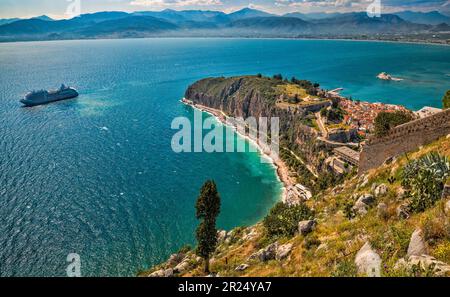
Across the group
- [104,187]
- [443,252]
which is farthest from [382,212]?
[104,187]

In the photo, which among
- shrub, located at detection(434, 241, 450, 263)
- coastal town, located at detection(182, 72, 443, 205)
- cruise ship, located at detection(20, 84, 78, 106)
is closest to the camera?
shrub, located at detection(434, 241, 450, 263)

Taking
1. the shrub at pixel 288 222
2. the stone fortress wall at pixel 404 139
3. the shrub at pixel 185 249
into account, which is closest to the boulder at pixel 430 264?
the shrub at pixel 288 222

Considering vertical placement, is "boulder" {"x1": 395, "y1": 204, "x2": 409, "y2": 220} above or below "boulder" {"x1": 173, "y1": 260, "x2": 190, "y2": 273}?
above

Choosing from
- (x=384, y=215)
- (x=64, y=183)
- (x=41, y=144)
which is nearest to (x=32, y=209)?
(x=64, y=183)

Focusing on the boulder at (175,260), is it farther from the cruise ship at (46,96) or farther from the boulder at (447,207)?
the cruise ship at (46,96)

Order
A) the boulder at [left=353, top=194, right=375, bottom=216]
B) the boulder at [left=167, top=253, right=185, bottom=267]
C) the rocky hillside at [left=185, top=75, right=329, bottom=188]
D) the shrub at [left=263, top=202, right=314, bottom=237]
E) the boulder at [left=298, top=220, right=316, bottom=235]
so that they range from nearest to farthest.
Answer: the boulder at [left=353, top=194, right=375, bottom=216]
the boulder at [left=298, top=220, right=316, bottom=235]
the shrub at [left=263, top=202, right=314, bottom=237]
the boulder at [left=167, top=253, right=185, bottom=267]
the rocky hillside at [left=185, top=75, right=329, bottom=188]

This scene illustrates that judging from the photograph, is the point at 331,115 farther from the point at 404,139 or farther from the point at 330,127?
the point at 404,139

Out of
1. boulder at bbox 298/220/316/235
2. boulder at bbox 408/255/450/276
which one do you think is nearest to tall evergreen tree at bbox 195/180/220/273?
boulder at bbox 298/220/316/235

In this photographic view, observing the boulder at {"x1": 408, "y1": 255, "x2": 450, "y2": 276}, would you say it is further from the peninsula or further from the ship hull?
the ship hull
